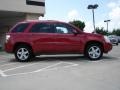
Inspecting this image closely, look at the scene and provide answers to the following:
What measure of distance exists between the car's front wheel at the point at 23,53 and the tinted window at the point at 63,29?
1.51m

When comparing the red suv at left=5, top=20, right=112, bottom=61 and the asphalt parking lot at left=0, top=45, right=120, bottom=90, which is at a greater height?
the red suv at left=5, top=20, right=112, bottom=61

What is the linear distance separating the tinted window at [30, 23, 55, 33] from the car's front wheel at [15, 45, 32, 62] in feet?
2.78

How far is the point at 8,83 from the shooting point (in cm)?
958

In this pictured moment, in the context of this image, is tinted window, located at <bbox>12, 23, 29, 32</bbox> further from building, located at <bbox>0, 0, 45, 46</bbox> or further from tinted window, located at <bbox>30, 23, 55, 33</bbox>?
building, located at <bbox>0, 0, 45, 46</bbox>

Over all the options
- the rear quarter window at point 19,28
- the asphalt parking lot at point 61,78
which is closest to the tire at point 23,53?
the rear quarter window at point 19,28

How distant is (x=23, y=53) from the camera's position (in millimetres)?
15203

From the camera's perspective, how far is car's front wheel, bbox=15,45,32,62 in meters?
15.2

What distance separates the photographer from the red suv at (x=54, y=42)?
49.0ft

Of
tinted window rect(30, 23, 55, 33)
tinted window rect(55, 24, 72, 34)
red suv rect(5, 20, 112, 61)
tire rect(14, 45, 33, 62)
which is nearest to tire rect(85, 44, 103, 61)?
red suv rect(5, 20, 112, 61)

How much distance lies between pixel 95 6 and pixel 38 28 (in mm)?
41534

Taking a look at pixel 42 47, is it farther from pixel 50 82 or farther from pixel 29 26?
pixel 50 82

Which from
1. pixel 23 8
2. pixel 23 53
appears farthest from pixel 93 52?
pixel 23 8

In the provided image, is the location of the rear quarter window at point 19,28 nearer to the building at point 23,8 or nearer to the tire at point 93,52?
the tire at point 93,52

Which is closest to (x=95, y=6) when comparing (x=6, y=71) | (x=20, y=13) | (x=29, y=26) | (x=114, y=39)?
(x=114, y=39)
